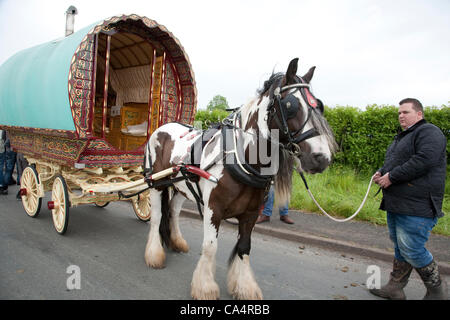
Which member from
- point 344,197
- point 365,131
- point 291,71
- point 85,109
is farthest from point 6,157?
point 365,131

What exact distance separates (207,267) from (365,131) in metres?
5.52

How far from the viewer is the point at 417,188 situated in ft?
8.00

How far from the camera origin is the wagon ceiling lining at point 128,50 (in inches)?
201

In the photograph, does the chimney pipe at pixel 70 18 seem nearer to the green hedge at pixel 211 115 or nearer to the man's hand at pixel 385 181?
the green hedge at pixel 211 115

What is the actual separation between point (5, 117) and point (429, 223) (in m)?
6.49

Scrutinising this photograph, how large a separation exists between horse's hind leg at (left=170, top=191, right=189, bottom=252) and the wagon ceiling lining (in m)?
2.75

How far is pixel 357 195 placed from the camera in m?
5.78

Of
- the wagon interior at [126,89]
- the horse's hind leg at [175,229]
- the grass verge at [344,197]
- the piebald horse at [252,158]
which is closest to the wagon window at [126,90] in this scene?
the wagon interior at [126,89]

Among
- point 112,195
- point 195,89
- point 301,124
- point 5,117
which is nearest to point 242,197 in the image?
point 301,124

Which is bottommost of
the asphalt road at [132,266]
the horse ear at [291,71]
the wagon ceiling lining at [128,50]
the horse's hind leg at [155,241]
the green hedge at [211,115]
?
the asphalt road at [132,266]

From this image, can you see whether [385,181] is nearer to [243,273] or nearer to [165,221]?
[243,273]

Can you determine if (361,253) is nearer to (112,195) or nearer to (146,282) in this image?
(146,282)

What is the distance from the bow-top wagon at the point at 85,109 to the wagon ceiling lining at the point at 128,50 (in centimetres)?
2

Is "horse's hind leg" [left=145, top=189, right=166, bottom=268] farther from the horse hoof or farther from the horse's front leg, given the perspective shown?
the horse's front leg
